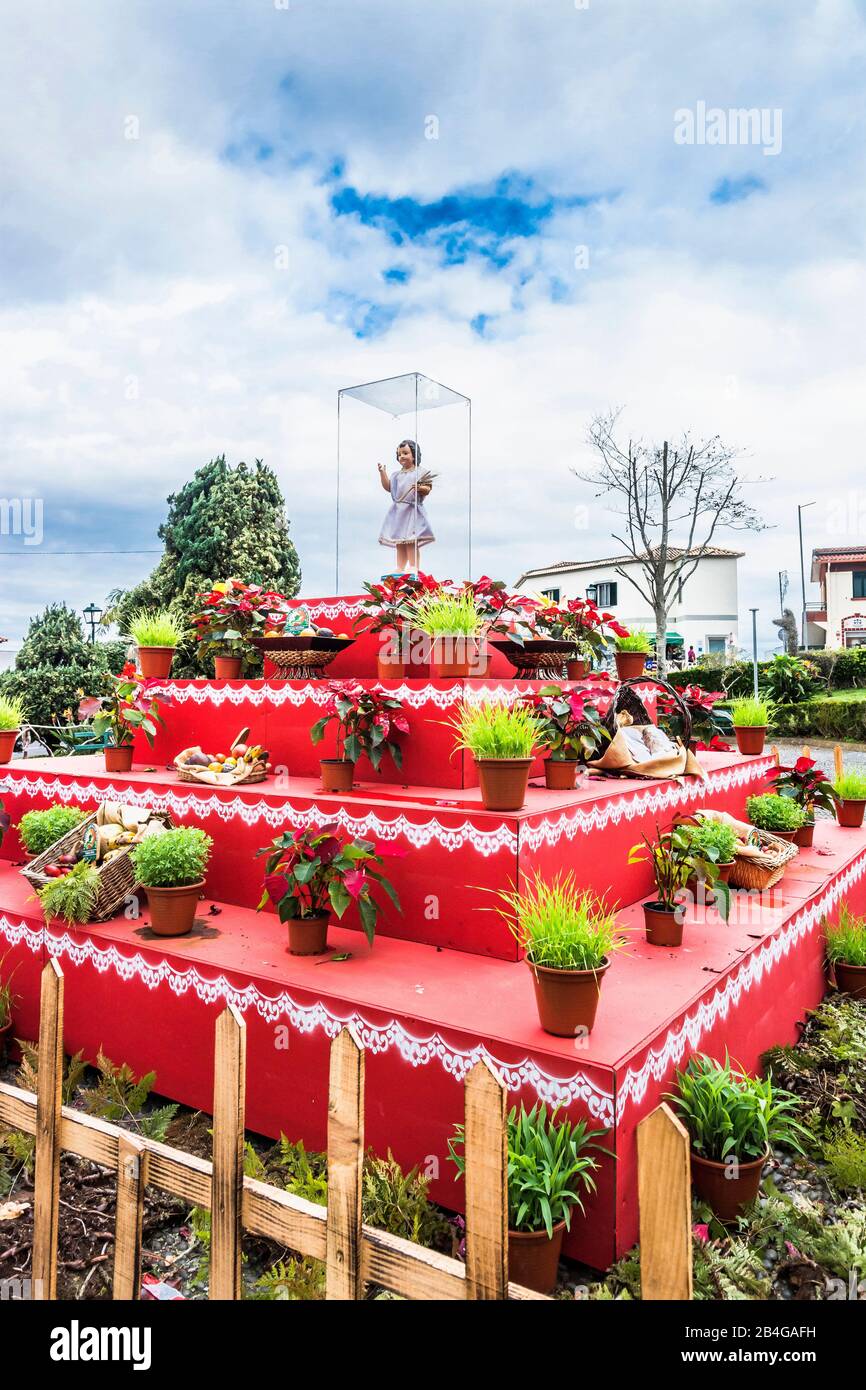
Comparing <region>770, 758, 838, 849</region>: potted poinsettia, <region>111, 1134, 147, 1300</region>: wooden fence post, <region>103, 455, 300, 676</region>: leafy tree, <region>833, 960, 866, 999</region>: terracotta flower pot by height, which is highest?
<region>103, 455, 300, 676</region>: leafy tree

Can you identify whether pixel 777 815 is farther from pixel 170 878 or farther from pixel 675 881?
pixel 170 878

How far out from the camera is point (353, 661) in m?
5.53

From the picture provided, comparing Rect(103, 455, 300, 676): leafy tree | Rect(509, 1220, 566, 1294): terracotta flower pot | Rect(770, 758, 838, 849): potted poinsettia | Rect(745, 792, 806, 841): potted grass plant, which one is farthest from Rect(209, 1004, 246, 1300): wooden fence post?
Rect(103, 455, 300, 676): leafy tree

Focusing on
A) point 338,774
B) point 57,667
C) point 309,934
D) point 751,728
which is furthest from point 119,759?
point 57,667

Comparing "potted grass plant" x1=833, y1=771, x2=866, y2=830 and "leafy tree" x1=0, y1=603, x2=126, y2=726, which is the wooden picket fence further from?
"leafy tree" x1=0, y1=603, x2=126, y2=726

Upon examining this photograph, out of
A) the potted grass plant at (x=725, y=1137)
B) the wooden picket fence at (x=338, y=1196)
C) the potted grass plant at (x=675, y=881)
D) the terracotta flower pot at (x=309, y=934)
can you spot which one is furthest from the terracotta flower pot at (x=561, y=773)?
the wooden picket fence at (x=338, y=1196)

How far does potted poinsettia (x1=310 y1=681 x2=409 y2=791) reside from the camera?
13.7ft

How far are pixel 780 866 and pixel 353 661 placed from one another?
2.86m

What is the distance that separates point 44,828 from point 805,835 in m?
4.57

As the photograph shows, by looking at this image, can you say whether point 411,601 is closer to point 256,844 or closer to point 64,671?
point 256,844

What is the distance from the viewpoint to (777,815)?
5.21 m

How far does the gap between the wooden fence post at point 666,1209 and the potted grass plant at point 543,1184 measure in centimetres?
71

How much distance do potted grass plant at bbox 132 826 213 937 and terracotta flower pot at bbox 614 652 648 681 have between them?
11.9 ft

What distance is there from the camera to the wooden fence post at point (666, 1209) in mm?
1399
